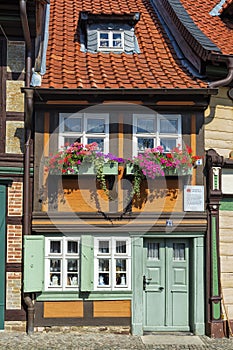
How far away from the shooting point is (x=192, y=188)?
10.2 metres

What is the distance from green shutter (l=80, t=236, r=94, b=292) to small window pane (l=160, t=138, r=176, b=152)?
7.33 feet

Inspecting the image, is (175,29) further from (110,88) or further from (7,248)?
(7,248)

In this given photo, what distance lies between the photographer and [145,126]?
1035 centimetres

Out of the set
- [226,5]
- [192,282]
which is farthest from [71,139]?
[226,5]

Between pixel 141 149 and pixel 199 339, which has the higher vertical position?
pixel 141 149

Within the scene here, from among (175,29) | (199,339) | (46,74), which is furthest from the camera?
(175,29)

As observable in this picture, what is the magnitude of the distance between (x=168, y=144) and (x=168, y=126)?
35 centimetres

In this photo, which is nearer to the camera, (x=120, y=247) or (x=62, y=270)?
(x=62, y=270)

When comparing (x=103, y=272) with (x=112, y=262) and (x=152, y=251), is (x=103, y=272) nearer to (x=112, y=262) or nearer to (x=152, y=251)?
(x=112, y=262)

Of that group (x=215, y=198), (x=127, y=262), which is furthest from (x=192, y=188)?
(x=127, y=262)

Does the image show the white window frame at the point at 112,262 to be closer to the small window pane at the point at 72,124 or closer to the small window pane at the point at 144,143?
the small window pane at the point at 144,143

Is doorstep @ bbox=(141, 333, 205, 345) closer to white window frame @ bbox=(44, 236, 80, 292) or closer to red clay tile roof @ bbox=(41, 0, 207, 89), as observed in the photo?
white window frame @ bbox=(44, 236, 80, 292)

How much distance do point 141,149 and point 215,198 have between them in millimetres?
1698

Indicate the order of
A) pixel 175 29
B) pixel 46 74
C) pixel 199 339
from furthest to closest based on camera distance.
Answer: pixel 175 29 → pixel 46 74 → pixel 199 339
